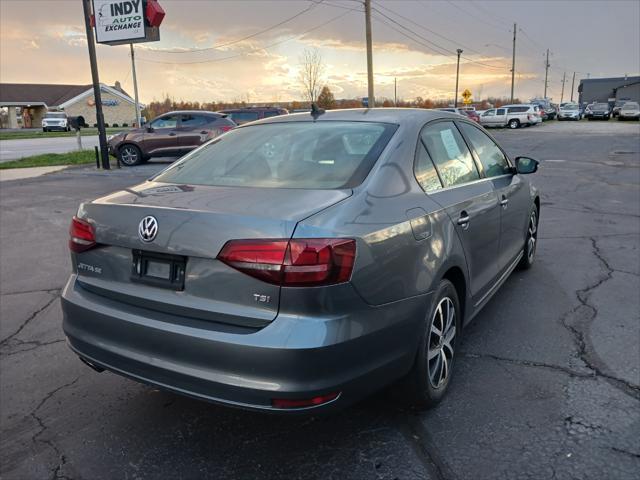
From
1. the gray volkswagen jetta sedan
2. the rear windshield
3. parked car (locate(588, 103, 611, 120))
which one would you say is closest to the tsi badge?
the gray volkswagen jetta sedan

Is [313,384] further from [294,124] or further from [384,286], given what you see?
[294,124]

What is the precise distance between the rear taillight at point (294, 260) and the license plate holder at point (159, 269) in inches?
11.8

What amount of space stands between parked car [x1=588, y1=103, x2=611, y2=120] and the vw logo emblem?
199ft

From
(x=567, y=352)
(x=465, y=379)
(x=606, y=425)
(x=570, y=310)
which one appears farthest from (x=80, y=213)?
(x=570, y=310)

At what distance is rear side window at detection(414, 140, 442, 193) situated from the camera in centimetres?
311

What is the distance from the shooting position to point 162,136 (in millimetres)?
17703

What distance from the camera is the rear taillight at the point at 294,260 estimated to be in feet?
7.38

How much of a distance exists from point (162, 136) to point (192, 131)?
1052mm

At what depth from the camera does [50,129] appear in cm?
5550

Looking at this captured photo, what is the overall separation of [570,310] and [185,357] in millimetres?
3444

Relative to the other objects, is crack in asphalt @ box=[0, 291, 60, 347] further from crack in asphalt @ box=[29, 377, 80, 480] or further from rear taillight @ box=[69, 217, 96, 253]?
rear taillight @ box=[69, 217, 96, 253]

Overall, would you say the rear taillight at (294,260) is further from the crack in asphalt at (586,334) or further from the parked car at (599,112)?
the parked car at (599,112)

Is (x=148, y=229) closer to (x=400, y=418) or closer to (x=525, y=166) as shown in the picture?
(x=400, y=418)

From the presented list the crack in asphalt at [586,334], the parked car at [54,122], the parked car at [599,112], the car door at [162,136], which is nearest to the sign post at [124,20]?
the car door at [162,136]
